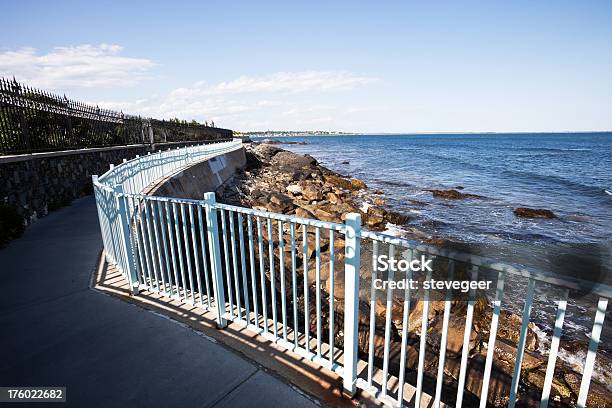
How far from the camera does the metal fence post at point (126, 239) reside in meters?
4.34

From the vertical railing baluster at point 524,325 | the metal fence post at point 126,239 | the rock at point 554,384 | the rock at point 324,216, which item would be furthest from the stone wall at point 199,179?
the rock at point 554,384

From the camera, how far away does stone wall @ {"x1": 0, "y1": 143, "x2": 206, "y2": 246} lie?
690 centimetres

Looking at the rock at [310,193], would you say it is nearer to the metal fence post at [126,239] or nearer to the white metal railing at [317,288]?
the white metal railing at [317,288]

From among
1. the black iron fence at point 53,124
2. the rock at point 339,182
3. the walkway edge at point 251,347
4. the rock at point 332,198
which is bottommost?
the rock at point 339,182

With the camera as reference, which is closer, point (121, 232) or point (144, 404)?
point (144, 404)

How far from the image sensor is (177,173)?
11.5 meters

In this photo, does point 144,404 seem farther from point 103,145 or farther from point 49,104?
point 103,145

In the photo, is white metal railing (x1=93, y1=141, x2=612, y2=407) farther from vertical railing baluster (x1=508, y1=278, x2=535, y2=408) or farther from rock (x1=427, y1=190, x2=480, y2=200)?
rock (x1=427, y1=190, x2=480, y2=200)

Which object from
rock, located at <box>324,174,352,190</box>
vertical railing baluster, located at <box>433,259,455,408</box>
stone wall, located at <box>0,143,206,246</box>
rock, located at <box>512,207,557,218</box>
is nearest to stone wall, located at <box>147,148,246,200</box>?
stone wall, located at <box>0,143,206,246</box>

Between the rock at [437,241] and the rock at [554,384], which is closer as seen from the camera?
the rock at [554,384]

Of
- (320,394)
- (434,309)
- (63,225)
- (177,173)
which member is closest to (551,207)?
(434,309)

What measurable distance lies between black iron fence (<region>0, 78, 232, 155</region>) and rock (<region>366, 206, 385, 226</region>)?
1103 centimetres

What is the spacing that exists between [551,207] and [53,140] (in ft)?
75.9

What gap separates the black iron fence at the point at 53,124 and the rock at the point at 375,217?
1103 centimetres
